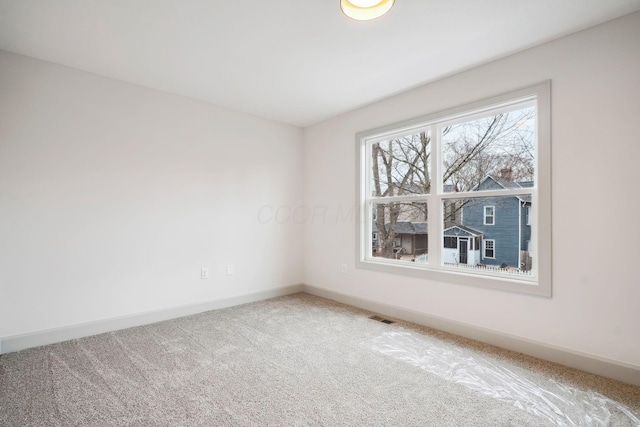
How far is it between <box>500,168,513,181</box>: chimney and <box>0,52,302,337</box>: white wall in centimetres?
288

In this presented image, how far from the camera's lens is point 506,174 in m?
2.87

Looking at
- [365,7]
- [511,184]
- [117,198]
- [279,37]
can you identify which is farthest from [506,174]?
[117,198]

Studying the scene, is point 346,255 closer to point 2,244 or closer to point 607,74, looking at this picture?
point 607,74

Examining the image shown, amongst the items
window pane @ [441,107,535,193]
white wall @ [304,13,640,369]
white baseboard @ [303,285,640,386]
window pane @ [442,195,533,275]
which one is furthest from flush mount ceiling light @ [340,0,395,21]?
white baseboard @ [303,285,640,386]

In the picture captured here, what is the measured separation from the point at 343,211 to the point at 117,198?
2.62 meters

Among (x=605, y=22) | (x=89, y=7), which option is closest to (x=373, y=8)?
(x=605, y=22)

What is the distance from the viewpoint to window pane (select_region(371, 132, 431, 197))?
3.51 metres

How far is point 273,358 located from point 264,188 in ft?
8.04

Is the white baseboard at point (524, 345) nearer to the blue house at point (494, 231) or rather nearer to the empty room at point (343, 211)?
the empty room at point (343, 211)

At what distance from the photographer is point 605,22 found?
7.45 feet

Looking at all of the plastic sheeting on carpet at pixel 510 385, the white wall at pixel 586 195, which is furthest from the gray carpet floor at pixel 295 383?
the white wall at pixel 586 195

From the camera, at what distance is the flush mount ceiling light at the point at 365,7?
1.89m

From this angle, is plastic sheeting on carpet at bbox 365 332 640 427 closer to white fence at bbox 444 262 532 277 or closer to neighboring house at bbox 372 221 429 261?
white fence at bbox 444 262 532 277

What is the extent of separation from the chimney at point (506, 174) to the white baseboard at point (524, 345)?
4.58 feet
